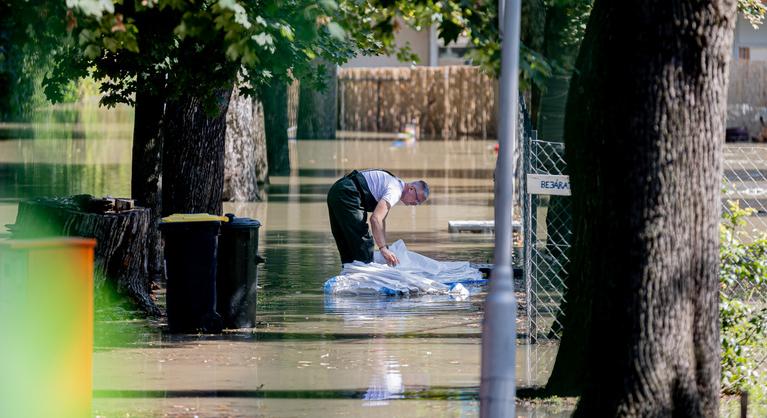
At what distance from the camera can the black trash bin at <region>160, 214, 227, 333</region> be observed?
11031 millimetres

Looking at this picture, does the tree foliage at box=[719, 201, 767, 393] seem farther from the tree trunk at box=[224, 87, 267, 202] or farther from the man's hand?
the tree trunk at box=[224, 87, 267, 202]

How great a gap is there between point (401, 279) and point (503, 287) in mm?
6554

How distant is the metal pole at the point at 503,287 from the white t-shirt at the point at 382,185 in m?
6.75

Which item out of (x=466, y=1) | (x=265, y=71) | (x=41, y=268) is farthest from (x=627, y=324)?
(x=265, y=71)

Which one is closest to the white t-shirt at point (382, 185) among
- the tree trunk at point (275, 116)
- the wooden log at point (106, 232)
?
the wooden log at point (106, 232)

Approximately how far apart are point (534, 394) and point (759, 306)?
138 inches

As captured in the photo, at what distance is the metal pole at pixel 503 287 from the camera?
7.03 metres

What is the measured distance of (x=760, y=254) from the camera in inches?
354

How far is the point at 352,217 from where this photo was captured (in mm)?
13961

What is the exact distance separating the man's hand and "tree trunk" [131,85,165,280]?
2193 mm

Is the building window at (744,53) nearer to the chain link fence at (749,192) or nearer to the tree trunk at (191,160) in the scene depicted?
the chain link fence at (749,192)

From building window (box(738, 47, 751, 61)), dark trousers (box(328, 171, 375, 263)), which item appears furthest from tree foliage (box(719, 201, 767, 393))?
building window (box(738, 47, 751, 61))

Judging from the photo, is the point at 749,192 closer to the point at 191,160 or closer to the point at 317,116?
the point at 191,160

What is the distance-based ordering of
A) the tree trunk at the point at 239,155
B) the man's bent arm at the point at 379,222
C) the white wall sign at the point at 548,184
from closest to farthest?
1. the white wall sign at the point at 548,184
2. the man's bent arm at the point at 379,222
3. the tree trunk at the point at 239,155
